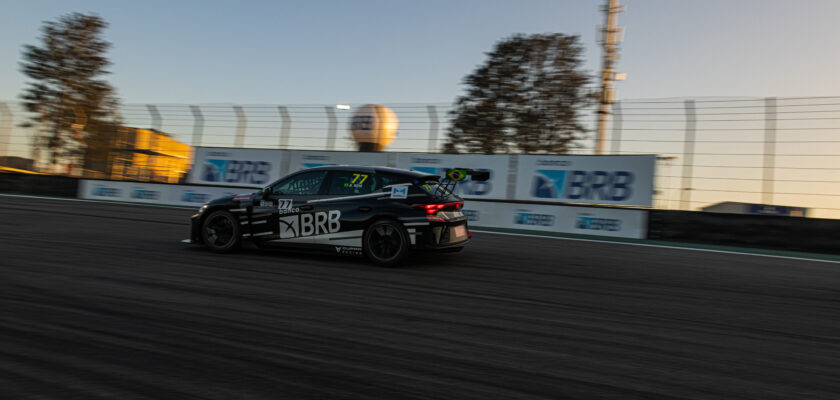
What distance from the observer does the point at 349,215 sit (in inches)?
274

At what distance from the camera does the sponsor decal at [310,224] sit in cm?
706

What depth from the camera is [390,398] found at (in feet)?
8.85

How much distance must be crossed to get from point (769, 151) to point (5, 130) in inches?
1058

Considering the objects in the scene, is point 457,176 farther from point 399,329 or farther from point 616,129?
point 616,129

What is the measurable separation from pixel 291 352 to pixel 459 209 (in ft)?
13.5

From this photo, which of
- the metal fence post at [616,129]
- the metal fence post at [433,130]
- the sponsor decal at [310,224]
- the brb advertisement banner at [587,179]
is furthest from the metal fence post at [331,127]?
the sponsor decal at [310,224]

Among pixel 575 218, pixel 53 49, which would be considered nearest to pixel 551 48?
pixel 575 218

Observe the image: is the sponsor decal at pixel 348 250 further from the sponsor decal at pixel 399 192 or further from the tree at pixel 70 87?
the tree at pixel 70 87

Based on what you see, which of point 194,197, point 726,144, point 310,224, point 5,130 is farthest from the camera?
point 5,130

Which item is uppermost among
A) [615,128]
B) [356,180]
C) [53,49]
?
[53,49]

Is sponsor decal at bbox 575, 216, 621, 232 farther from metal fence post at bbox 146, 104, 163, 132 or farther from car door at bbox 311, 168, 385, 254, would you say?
metal fence post at bbox 146, 104, 163, 132

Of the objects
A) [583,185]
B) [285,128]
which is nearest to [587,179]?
[583,185]

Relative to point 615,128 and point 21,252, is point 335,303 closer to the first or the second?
point 21,252

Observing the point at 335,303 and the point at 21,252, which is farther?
the point at 21,252
